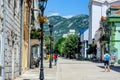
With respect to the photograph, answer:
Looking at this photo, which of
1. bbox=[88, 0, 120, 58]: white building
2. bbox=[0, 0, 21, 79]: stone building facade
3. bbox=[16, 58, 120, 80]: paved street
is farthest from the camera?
bbox=[88, 0, 120, 58]: white building

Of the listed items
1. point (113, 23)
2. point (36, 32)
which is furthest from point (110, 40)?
point (36, 32)

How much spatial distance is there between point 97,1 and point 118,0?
6.35 m

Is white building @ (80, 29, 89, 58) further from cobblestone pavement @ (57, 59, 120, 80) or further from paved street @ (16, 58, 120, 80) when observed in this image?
paved street @ (16, 58, 120, 80)

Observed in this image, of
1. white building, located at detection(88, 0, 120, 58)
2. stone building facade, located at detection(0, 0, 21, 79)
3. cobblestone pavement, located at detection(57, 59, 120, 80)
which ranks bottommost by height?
cobblestone pavement, located at detection(57, 59, 120, 80)

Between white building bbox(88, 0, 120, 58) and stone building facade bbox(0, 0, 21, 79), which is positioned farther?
white building bbox(88, 0, 120, 58)

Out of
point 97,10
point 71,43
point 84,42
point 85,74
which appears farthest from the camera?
point 84,42

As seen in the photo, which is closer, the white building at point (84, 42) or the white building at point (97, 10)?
the white building at point (97, 10)

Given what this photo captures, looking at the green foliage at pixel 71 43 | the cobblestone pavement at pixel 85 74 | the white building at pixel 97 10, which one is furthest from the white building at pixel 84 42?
the cobblestone pavement at pixel 85 74

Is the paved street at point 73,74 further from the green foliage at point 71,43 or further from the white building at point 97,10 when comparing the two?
the green foliage at point 71,43

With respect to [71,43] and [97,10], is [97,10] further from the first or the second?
[71,43]

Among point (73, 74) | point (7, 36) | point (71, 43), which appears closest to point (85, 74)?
point (73, 74)

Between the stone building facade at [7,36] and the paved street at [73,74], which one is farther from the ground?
the stone building facade at [7,36]

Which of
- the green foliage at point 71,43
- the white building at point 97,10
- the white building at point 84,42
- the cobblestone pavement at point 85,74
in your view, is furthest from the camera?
the white building at point 84,42

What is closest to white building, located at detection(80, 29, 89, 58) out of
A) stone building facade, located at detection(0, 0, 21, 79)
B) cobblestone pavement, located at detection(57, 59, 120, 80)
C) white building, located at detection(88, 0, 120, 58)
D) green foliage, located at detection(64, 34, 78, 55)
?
green foliage, located at detection(64, 34, 78, 55)
